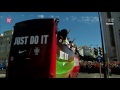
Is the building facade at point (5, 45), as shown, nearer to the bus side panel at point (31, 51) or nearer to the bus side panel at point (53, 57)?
the bus side panel at point (31, 51)

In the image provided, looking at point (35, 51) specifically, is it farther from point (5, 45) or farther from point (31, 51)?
point (5, 45)

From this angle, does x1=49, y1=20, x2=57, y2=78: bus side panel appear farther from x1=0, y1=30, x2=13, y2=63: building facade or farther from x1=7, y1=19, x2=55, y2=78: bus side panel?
x1=0, y1=30, x2=13, y2=63: building facade

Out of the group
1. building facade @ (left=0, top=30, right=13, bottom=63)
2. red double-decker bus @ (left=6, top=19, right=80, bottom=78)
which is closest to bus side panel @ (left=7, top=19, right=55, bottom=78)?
red double-decker bus @ (left=6, top=19, right=80, bottom=78)

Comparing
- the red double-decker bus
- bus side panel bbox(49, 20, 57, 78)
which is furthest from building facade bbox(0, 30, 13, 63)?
bus side panel bbox(49, 20, 57, 78)

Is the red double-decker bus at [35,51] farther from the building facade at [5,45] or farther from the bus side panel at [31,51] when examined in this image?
the building facade at [5,45]

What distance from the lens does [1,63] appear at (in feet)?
22.9

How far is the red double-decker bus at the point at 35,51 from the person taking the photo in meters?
6.18

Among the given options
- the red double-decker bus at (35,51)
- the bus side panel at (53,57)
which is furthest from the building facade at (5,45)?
the bus side panel at (53,57)

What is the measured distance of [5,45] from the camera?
21.2 feet

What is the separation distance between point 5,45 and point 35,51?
0.97 metres

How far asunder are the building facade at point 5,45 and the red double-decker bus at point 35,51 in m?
0.15

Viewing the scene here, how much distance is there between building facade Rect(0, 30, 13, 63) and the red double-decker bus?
0.15 metres

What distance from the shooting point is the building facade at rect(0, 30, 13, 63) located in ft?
20.2

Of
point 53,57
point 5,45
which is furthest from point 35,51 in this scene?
point 5,45
